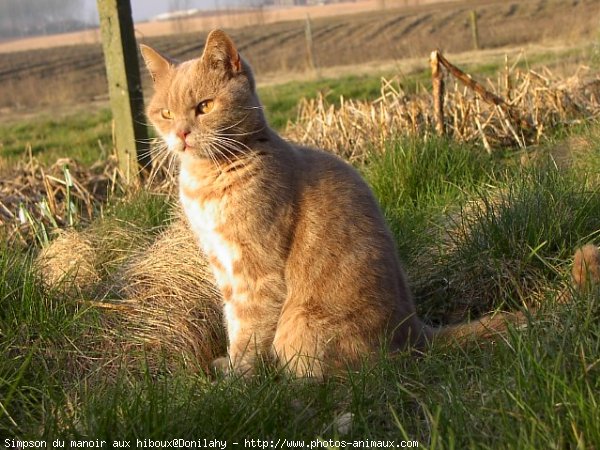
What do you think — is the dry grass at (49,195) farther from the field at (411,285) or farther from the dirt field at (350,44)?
the dirt field at (350,44)

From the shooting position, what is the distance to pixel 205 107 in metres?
3.44

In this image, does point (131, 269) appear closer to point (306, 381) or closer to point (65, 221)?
point (65, 221)

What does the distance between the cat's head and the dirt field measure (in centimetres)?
1696

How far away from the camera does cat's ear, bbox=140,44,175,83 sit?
3682mm

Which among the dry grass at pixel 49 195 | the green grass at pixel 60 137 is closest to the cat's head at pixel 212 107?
the dry grass at pixel 49 195

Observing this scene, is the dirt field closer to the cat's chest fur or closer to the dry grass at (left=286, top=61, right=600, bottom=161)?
the dry grass at (left=286, top=61, right=600, bottom=161)

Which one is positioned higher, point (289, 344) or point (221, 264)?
point (221, 264)

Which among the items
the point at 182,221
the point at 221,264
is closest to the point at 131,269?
the point at 182,221

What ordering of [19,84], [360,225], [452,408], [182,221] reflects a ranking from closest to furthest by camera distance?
1. [452,408]
2. [360,225]
3. [182,221]
4. [19,84]

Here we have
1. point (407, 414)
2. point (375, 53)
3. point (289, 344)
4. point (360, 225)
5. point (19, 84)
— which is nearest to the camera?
point (407, 414)

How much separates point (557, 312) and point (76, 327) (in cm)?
225

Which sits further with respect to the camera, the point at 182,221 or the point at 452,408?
the point at 182,221

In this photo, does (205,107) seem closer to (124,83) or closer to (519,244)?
(519,244)

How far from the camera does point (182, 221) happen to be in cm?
470
